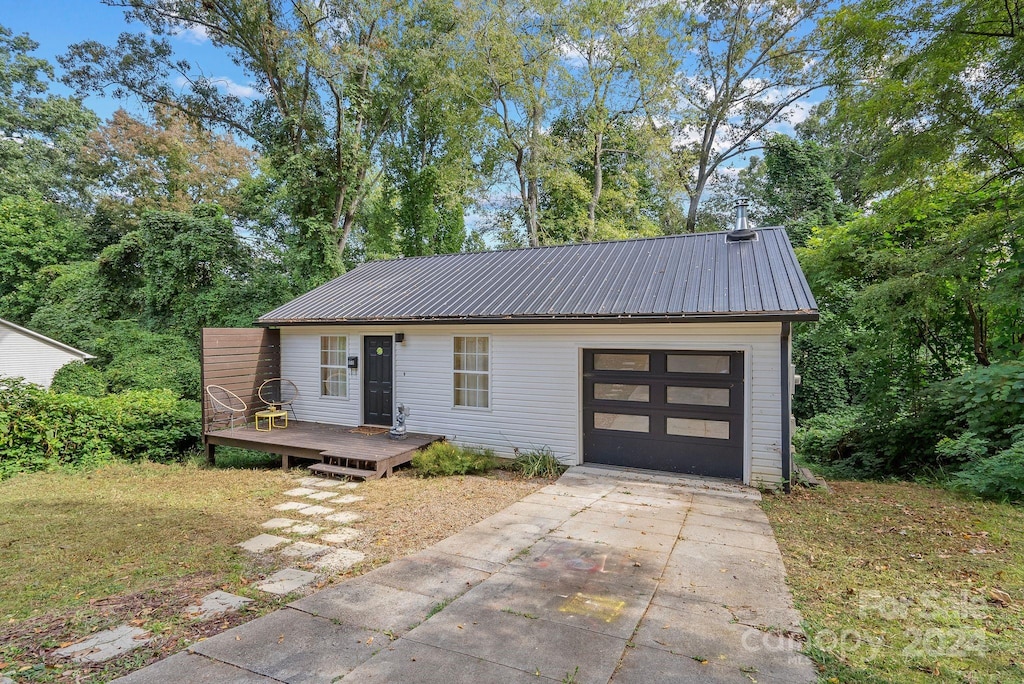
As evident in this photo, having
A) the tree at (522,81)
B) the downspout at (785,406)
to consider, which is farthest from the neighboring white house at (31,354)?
the downspout at (785,406)

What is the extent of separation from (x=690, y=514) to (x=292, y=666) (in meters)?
4.20

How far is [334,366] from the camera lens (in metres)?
9.91

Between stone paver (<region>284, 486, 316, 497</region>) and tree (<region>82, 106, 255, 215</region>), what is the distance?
63.9ft

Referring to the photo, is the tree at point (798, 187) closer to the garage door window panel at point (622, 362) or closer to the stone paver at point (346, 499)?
the garage door window panel at point (622, 362)

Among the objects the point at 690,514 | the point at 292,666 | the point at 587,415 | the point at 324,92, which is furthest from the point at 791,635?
the point at 324,92

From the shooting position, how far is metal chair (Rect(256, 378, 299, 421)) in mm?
10242

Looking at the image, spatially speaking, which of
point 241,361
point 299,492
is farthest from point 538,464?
point 241,361

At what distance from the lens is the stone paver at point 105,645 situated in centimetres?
283

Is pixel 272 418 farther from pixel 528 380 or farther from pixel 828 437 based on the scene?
pixel 828 437

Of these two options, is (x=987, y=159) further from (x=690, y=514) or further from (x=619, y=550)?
(x=619, y=550)

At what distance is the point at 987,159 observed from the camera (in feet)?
Result: 23.6

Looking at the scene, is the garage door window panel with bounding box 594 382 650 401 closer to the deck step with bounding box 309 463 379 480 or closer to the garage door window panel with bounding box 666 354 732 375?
the garage door window panel with bounding box 666 354 732 375

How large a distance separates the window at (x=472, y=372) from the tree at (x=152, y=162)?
18935mm

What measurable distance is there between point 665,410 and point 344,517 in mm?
4449
